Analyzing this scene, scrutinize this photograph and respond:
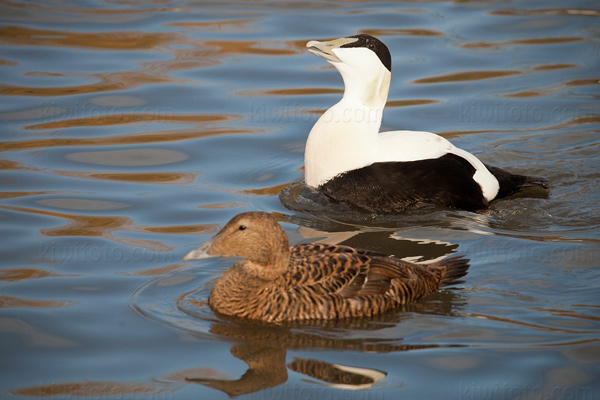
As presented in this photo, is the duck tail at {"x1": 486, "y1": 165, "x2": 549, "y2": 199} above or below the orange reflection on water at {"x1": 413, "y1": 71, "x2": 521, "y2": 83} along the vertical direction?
below

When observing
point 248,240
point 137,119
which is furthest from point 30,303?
point 137,119

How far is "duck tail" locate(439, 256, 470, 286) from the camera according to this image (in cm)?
504

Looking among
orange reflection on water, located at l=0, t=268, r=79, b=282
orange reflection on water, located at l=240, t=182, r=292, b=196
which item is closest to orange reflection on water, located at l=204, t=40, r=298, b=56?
orange reflection on water, located at l=240, t=182, r=292, b=196

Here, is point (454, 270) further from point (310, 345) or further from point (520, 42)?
point (520, 42)

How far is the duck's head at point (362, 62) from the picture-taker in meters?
6.50

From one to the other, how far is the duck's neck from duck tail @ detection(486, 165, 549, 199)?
39.9 inches

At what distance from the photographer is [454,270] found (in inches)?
200

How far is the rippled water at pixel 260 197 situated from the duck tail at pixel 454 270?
0.07 meters

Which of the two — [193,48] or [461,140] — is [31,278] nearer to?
[461,140]

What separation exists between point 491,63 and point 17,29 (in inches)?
235

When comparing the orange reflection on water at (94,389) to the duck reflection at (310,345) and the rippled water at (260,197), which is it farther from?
the duck reflection at (310,345)

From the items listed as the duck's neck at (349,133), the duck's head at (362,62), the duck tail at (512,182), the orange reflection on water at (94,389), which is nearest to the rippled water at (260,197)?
the orange reflection on water at (94,389)

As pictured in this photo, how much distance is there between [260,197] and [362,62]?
50.8 inches

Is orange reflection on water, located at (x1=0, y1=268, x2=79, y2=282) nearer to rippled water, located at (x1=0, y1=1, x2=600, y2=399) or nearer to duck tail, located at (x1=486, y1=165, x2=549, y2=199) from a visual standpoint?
rippled water, located at (x1=0, y1=1, x2=600, y2=399)
